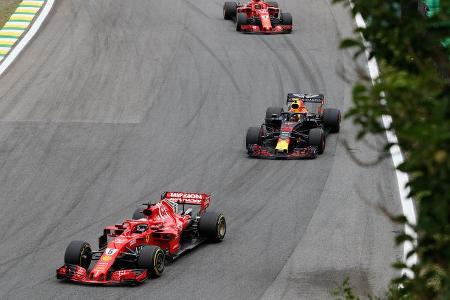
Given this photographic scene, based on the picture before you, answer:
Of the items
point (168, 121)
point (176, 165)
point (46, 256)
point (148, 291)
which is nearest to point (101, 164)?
point (176, 165)

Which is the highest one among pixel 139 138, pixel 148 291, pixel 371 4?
pixel 371 4

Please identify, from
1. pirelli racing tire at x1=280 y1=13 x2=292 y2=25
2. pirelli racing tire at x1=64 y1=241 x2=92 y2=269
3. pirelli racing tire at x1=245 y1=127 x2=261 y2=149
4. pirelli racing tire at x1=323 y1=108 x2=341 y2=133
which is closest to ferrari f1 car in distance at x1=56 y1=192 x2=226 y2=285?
pirelli racing tire at x1=64 y1=241 x2=92 y2=269

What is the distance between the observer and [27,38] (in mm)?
35875

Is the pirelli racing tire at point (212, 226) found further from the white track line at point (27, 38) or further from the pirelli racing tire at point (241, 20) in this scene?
the pirelli racing tire at point (241, 20)

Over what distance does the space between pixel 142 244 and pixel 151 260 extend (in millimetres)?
860

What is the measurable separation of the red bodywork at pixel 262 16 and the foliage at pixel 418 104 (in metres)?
30.3

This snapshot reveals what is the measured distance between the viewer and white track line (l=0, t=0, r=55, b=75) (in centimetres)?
3331

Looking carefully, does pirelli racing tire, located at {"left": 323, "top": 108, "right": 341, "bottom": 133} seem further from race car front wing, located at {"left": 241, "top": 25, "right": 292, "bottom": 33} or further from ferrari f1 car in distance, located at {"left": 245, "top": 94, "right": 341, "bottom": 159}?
race car front wing, located at {"left": 241, "top": 25, "right": 292, "bottom": 33}

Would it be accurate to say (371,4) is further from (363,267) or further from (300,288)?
(363,267)

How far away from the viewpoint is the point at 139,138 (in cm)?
2684

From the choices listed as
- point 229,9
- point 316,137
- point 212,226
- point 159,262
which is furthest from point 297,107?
point 229,9

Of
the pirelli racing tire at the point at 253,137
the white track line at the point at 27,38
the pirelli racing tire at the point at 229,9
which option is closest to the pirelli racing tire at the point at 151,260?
the pirelli racing tire at the point at 253,137

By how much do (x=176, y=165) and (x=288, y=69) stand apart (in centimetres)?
943

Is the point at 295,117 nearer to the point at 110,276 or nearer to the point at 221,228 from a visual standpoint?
the point at 221,228
